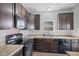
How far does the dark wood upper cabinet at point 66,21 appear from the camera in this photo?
4.33 m

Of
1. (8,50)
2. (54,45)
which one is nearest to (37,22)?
(54,45)

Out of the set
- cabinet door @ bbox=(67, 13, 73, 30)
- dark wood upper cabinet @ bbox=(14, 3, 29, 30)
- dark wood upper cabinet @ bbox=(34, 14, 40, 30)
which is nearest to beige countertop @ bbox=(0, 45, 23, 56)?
dark wood upper cabinet @ bbox=(14, 3, 29, 30)

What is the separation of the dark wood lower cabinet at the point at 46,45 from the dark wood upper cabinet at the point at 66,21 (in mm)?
915

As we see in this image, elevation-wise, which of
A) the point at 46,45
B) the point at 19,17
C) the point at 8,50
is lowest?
the point at 46,45

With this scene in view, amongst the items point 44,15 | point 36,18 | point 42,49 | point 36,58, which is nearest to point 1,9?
point 36,58

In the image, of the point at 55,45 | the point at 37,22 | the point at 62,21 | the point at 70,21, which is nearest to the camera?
the point at 55,45

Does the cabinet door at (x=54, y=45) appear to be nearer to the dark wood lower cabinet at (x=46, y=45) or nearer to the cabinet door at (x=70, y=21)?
the dark wood lower cabinet at (x=46, y=45)

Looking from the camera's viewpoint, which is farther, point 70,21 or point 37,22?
point 37,22

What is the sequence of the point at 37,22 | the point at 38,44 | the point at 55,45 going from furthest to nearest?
1. the point at 37,22
2. the point at 38,44
3. the point at 55,45

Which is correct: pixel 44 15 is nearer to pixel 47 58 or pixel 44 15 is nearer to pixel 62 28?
pixel 62 28

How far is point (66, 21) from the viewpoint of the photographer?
442 cm

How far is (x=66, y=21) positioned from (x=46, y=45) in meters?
1.41

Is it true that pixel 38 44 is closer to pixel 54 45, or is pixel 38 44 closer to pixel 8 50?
pixel 54 45

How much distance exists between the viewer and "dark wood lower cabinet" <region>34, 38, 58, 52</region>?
3999 millimetres
